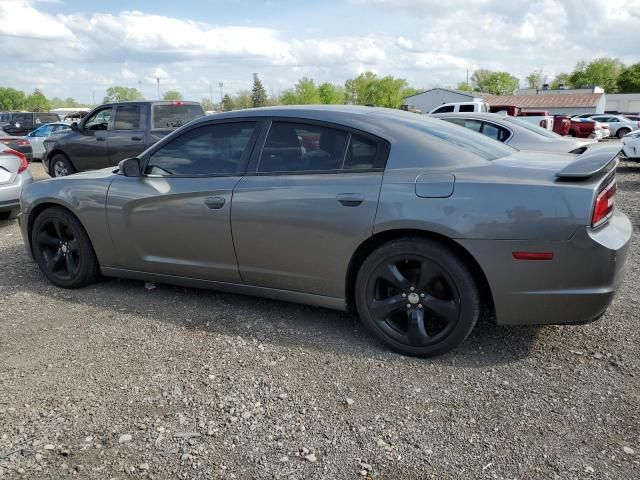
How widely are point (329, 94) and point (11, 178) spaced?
285ft

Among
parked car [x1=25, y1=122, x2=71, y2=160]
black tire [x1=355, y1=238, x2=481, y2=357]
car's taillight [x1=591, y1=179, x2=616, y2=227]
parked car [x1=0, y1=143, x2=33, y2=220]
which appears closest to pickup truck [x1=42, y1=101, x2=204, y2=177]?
parked car [x1=0, y1=143, x2=33, y2=220]

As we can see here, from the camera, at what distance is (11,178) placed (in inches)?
274

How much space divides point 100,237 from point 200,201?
3.68ft

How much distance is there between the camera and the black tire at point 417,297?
3037 millimetres

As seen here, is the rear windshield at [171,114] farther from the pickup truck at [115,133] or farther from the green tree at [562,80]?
the green tree at [562,80]

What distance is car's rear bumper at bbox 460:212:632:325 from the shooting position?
2791 mm

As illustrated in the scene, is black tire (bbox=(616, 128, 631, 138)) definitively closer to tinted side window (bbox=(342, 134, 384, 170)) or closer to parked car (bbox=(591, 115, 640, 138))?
parked car (bbox=(591, 115, 640, 138))

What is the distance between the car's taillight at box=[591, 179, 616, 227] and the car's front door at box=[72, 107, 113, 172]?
888 cm

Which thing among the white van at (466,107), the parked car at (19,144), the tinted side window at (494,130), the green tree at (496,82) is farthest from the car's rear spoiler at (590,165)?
the green tree at (496,82)

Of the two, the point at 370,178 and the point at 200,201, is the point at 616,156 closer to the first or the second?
the point at 370,178

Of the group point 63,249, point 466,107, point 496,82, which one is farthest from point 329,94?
point 63,249

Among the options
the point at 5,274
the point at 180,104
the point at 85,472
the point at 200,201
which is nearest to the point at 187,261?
the point at 200,201

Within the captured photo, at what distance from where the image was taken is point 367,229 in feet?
10.5

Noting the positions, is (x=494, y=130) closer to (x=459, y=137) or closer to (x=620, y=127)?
(x=459, y=137)
